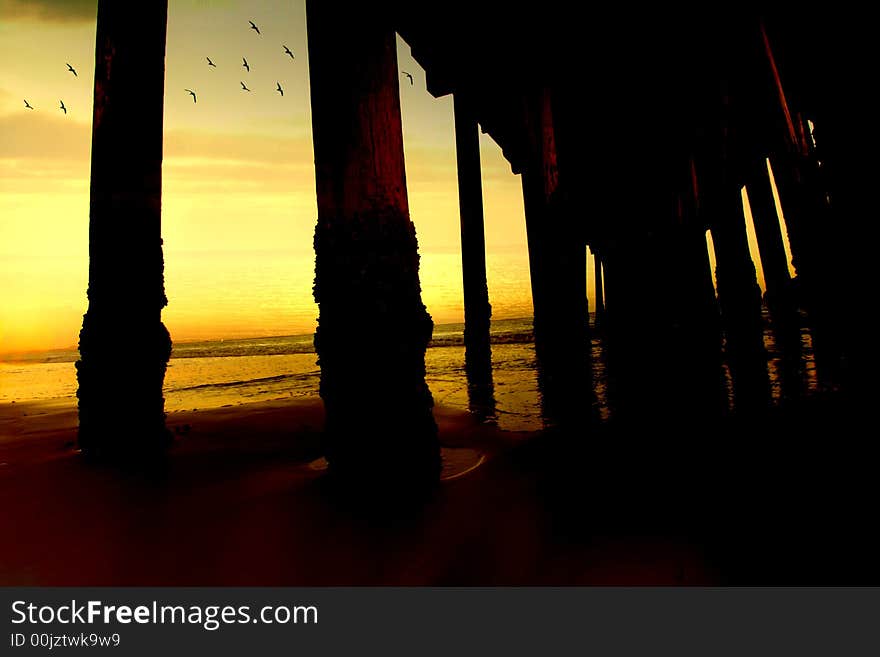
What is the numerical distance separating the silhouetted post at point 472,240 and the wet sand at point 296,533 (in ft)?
15.5

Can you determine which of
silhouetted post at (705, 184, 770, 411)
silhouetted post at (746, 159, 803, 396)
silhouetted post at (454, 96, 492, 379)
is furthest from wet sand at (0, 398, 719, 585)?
silhouetted post at (746, 159, 803, 396)

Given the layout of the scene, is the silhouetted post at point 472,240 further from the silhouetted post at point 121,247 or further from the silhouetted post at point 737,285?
the silhouetted post at point 121,247

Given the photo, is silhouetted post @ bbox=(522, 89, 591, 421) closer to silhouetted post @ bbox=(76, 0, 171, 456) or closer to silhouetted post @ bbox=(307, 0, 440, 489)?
silhouetted post @ bbox=(307, 0, 440, 489)

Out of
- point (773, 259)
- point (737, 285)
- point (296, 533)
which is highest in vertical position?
point (773, 259)

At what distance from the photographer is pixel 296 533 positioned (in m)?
1.71

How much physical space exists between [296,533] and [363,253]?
1.13 metres

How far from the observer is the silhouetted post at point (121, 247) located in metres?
2.63

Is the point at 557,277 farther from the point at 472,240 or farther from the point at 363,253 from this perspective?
the point at 363,253

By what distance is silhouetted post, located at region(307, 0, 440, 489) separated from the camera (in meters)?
1.84

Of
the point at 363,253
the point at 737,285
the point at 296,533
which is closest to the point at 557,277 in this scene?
the point at 363,253

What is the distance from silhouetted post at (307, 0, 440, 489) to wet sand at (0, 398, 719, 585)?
0.92 feet

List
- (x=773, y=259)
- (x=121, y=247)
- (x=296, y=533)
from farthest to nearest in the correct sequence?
1. (x=773, y=259)
2. (x=121, y=247)
3. (x=296, y=533)
